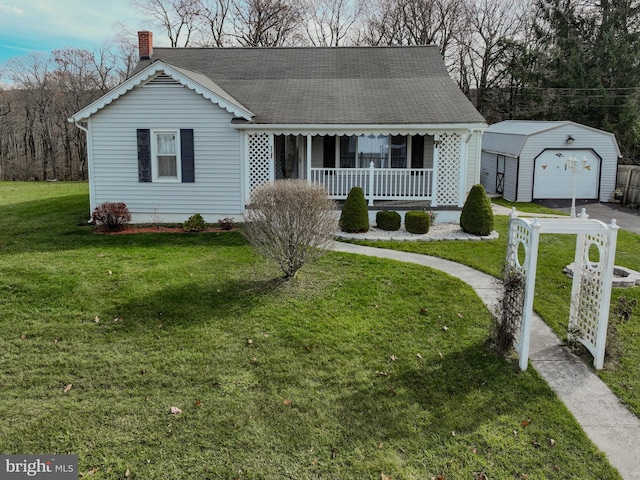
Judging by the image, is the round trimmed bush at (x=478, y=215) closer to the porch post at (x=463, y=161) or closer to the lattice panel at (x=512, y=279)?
the porch post at (x=463, y=161)

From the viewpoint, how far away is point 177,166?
45.8 ft

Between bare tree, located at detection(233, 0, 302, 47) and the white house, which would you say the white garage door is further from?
bare tree, located at detection(233, 0, 302, 47)

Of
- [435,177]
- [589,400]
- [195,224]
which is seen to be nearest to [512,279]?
[589,400]

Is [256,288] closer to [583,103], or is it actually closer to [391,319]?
[391,319]

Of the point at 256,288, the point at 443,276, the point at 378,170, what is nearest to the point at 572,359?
the point at 443,276

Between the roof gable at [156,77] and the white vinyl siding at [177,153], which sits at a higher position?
the roof gable at [156,77]

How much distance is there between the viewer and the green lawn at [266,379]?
176 inches

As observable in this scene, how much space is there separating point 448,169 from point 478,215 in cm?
226

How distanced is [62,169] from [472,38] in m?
28.9

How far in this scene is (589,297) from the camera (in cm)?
648

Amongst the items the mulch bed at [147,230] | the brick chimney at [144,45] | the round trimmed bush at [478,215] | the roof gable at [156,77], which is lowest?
the mulch bed at [147,230]

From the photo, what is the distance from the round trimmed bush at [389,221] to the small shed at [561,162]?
9.60 meters
